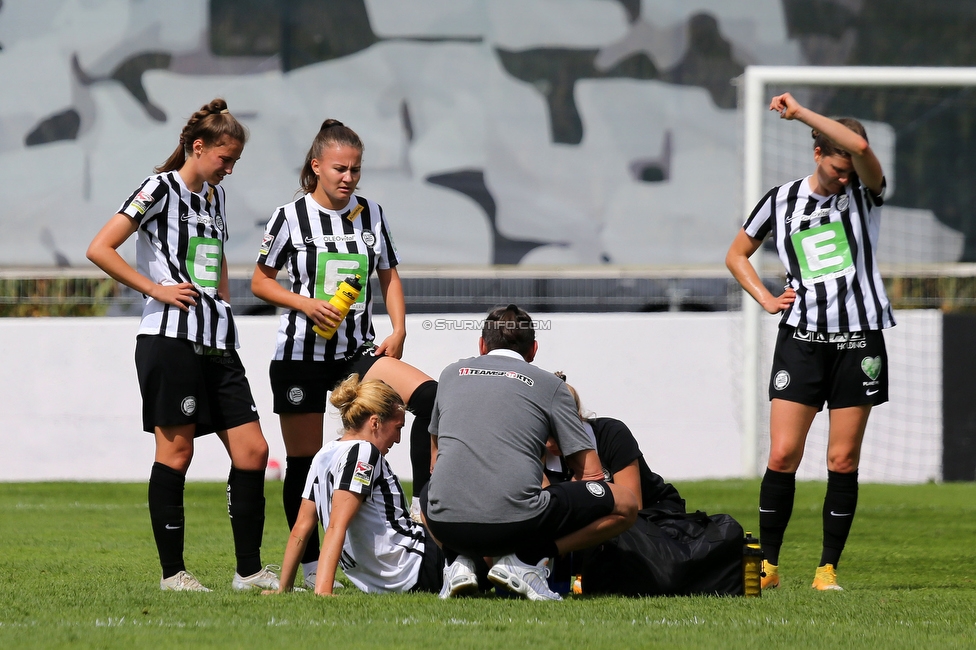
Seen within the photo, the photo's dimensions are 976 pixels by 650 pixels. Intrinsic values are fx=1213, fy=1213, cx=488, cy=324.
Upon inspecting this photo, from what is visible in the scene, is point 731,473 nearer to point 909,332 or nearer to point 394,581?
point 909,332

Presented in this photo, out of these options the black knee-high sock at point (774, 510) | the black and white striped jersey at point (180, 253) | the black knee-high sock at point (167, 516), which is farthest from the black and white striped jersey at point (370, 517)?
the black knee-high sock at point (774, 510)

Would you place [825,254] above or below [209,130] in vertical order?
below

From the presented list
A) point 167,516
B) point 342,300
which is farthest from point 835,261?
point 167,516

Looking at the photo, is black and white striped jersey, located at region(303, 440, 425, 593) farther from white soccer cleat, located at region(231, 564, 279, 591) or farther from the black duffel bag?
the black duffel bag

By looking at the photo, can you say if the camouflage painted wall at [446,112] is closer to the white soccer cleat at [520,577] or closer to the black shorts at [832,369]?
the black shorts at [832,369]

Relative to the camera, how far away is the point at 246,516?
14.6 ft

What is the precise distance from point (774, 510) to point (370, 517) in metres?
1.63

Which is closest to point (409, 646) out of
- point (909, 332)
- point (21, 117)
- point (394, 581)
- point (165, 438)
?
point (394, 581)

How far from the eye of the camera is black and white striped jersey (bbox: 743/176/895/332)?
15.3 feet

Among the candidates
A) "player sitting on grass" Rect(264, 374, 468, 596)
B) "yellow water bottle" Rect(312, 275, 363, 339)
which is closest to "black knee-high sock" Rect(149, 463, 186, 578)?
"player sitting on grass" Rect(264, 374, 468, 596)

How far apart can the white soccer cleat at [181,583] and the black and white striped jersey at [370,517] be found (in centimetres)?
50

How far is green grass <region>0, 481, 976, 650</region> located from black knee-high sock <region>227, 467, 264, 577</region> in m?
0.14

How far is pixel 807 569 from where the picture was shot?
209 inches

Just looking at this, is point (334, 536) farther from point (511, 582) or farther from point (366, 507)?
point (511, 582)
